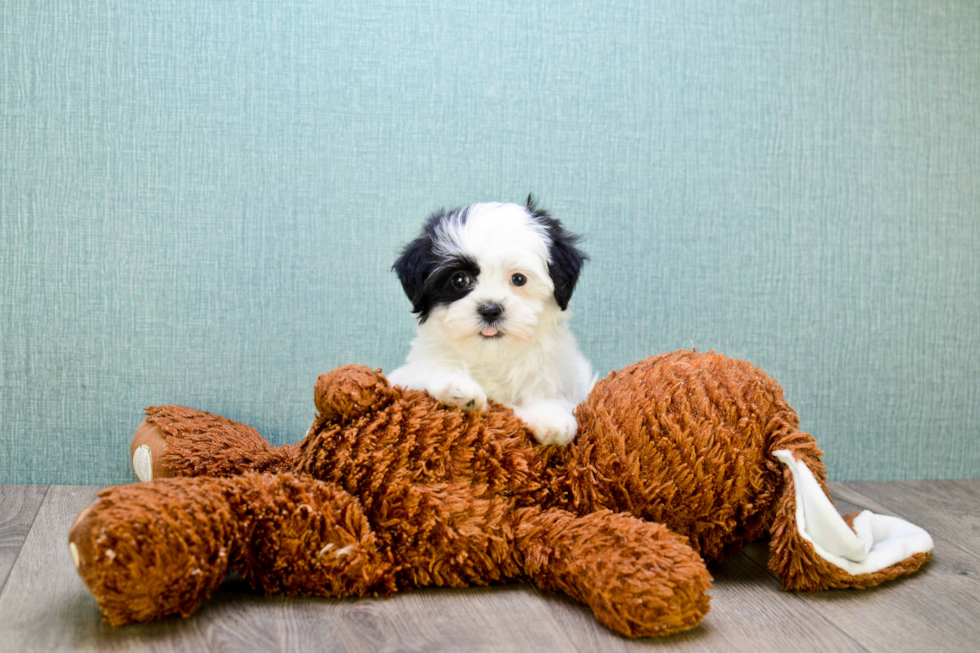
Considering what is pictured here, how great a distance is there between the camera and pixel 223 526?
1.27 meters

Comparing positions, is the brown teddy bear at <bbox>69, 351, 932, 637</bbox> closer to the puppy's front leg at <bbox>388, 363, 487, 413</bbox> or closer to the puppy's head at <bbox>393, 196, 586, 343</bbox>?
the puppy's front leg at <bbox>388, 363, 487, 413</bbox>

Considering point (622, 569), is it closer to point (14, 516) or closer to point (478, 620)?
point (478, 620)

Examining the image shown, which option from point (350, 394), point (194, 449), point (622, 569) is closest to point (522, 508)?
point (622, 569)

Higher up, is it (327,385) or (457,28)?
(457,28)

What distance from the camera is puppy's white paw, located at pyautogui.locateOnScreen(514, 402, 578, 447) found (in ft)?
5.06

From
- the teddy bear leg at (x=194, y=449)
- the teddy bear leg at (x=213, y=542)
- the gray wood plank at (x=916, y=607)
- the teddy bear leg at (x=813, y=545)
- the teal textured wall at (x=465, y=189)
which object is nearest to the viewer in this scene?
the teddy bear leg at (x=213, y=542)

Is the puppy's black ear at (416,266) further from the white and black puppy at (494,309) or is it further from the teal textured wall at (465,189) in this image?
the teal textured wall at (465,189)

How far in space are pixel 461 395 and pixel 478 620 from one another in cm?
40

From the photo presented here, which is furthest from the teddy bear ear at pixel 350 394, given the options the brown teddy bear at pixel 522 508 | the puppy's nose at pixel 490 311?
the puppy's nose at pixel 490 311

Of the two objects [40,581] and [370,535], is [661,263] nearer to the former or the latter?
[370,535]

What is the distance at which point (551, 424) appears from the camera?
154 centimetres

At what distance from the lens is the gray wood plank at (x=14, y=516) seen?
1.60 metres

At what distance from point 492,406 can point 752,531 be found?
555 millimetres

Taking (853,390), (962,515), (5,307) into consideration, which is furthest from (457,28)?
(962,515)
